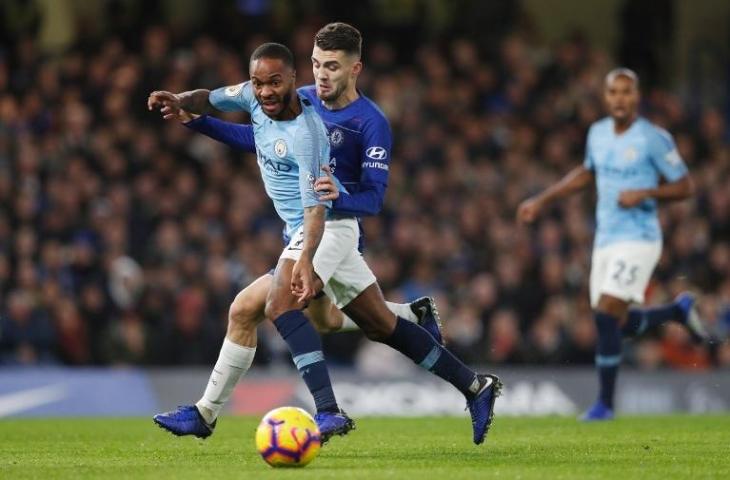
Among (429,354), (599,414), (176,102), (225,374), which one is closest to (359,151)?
(176,102)

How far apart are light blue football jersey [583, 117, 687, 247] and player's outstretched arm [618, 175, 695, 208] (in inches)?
2.7

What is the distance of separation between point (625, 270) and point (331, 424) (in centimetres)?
439

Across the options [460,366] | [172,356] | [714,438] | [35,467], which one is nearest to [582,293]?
[172,356]

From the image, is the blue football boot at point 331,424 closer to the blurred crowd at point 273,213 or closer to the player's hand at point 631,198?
the player's hand at point 631,198

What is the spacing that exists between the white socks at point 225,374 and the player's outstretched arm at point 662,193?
3.89 meters

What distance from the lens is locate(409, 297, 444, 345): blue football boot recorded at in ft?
30.3

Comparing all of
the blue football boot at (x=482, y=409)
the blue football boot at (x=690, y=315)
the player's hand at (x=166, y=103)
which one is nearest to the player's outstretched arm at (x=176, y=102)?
the player's hand at (x=166, y=103)

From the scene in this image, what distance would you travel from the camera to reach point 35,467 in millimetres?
7484

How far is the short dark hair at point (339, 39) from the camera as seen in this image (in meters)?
8.29

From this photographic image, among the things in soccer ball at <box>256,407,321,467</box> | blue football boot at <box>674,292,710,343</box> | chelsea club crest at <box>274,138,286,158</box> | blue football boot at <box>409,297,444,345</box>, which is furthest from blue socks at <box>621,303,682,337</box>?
soccer ball at <box>256,407,321,467</box>

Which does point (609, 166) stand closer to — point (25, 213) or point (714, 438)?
point (714, 438)

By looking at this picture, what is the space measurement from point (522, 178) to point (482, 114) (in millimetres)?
1575

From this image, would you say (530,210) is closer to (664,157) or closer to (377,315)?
(664,157)

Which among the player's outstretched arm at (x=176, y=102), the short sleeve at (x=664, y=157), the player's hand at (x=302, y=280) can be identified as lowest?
the player's hand at (x=302, y=280)
